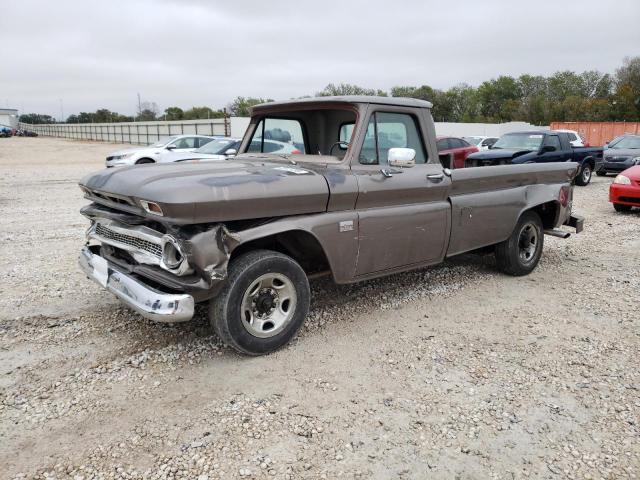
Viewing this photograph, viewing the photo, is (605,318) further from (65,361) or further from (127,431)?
(65,361)

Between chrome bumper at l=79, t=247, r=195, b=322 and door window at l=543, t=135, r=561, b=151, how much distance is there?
40.7 feet

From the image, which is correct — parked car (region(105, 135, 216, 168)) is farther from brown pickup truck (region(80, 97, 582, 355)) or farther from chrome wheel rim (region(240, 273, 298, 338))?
chrome wheel rim (region(240, 273, 298, 338))

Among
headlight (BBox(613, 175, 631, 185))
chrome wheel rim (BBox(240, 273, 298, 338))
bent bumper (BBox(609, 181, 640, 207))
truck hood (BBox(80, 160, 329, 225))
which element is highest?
truck hood (BBox(80, 160, 329, 225))

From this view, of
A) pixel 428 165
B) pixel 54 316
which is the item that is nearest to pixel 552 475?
pixel 428 165

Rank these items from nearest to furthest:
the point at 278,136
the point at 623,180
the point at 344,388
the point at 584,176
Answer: the point at 344,388
the point at 278,136
the point at 623,180
the point at 584,176

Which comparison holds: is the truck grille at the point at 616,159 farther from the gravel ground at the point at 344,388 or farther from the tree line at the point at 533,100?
the tree line at the point at 533,100

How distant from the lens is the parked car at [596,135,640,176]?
15.6m

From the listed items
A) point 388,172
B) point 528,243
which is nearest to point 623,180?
point 528,243

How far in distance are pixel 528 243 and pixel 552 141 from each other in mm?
8780

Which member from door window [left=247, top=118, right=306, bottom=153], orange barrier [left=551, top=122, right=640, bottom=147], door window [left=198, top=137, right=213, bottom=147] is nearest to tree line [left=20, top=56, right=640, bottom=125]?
orange barrier [left=551, top=122, right=640, bottom=147]

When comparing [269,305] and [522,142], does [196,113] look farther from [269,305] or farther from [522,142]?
[269,305]

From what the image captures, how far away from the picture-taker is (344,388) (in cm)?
337

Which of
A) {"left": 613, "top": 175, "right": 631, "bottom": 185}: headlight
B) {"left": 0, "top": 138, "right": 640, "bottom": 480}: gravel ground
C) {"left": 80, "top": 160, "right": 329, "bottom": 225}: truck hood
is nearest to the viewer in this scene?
{"left": 0, "top": 138, "right": 640, "bottom": 480}: gravel ground

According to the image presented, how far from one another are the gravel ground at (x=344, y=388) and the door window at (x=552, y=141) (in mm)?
8872
